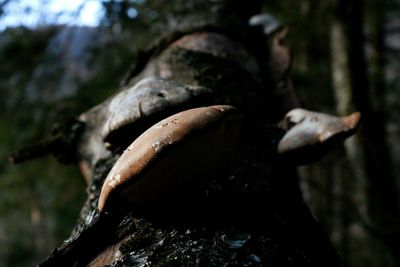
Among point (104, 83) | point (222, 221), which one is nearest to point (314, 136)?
point (222, 221)

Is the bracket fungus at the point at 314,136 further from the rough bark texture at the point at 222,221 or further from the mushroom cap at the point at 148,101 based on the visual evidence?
the mushroom cap at the point at 148,101

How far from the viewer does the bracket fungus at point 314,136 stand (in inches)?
54.4

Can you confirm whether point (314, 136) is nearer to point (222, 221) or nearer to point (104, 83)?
point (222, 221)

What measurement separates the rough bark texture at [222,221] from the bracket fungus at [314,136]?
55 mm

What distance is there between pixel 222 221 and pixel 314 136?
0.52 metres

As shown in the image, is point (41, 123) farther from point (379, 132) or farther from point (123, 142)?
point (379, 132)

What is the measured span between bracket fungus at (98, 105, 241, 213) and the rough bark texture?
0.06 meters

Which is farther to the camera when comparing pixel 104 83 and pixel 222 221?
pixel 104 83

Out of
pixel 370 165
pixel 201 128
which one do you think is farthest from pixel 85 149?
pixel 370 165

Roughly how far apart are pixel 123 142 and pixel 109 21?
2288mm

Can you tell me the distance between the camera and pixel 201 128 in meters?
0.87

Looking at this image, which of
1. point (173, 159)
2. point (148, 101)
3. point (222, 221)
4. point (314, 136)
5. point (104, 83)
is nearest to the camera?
point (173, 159)

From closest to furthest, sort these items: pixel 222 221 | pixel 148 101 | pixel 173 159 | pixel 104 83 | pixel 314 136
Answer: pixel 173 159 < pixel 222 221 < pixel 148 101 < pixel 314 136 < pixel 104 83

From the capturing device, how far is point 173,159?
0.88 meters
